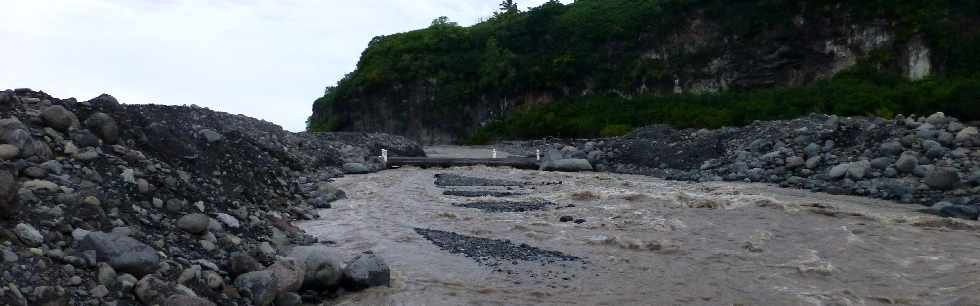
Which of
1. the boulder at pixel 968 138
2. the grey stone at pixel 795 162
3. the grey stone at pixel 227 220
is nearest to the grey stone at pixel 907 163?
the boulder at pixel 968 138

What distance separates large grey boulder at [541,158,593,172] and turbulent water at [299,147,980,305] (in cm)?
874

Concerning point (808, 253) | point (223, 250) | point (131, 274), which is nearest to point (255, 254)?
point (223, 250)

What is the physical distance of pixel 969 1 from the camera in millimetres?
43406

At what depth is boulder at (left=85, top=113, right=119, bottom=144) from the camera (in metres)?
9.63

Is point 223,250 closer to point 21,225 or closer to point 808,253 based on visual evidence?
point 21,225

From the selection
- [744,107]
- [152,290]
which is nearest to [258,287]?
[152,290]

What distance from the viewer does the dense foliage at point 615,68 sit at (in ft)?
125

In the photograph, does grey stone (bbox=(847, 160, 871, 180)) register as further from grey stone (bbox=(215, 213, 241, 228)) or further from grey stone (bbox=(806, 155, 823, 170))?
grey stone (bbox=(215, 213, 241, 228))

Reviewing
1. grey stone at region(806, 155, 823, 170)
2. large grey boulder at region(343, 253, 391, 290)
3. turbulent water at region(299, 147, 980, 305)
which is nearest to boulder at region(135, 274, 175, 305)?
turbulent water at region(299, 147, 980, 305)

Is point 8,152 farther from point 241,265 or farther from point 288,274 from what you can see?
point 288,274

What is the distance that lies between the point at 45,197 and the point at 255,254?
2346 millimetres

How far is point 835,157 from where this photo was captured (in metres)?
20.2

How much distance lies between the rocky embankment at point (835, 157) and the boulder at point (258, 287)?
12490 mm

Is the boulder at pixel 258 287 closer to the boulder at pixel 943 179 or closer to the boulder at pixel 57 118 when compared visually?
the boulder at pixel 57 118
